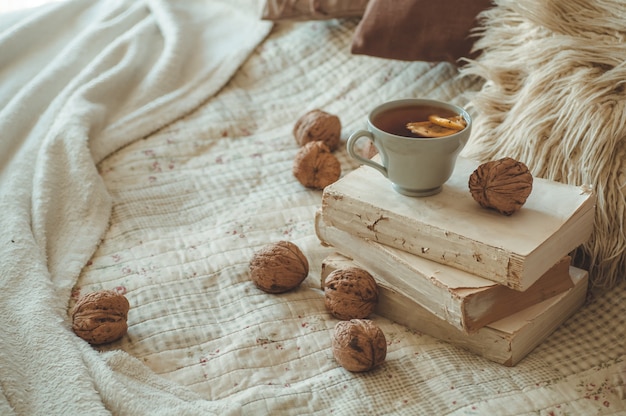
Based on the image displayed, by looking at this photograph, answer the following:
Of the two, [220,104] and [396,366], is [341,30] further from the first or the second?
[396,366]

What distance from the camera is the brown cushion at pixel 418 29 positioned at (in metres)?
1.21

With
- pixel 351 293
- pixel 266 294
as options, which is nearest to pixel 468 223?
pixel 351 293

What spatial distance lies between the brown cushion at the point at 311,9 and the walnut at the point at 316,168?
0.38 metres

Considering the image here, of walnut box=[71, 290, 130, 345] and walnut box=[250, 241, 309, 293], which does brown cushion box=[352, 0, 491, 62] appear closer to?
walnut box=[250, 241, 309, 293]

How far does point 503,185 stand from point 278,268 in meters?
0.30

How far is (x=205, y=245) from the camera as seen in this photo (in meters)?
1.07

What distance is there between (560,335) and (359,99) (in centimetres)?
64

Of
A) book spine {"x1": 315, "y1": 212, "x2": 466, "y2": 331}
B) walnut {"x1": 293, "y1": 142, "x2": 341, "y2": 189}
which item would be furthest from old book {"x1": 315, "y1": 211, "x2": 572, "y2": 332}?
walnut {"x1": 293, "y1": 142, "x2": 341, "y2": 189}

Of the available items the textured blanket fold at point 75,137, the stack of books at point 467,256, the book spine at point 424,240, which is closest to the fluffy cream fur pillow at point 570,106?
the stack of books at point 467,256

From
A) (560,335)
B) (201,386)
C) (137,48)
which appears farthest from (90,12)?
(560,335)

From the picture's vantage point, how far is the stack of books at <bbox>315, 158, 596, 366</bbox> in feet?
2.64

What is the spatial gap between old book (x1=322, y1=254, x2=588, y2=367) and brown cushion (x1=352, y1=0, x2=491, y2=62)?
18.1 inches

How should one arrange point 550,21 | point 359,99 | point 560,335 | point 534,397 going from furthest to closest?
1. point 359,99
2. point 550,21
3. point 560,335
4. point 534,397

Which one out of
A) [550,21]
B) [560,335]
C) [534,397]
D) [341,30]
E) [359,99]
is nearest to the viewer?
[534,397]
